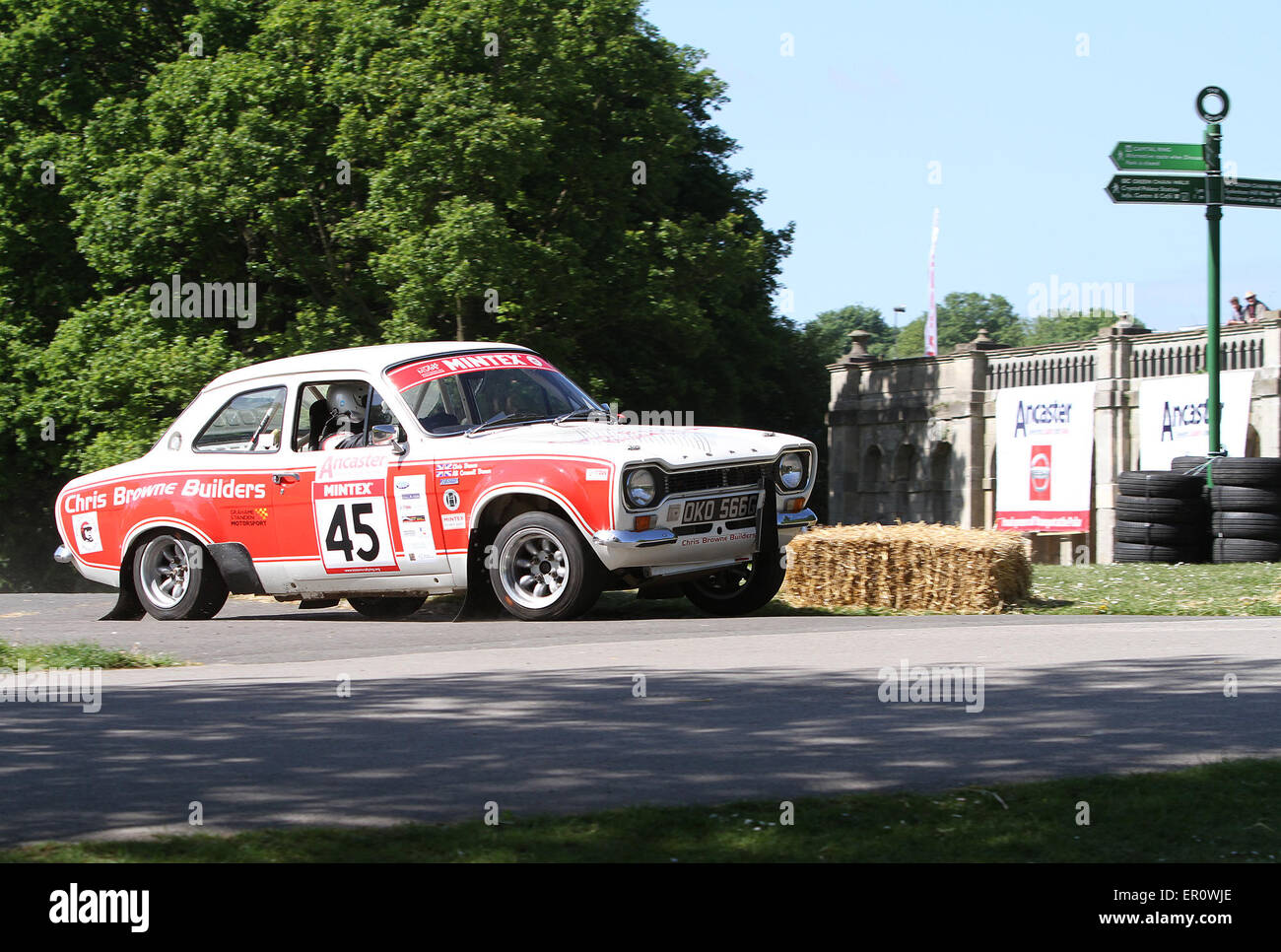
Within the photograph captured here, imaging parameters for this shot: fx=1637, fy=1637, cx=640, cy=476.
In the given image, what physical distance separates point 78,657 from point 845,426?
49.7 meters

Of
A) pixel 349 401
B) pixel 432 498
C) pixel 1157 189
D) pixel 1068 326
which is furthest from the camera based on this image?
pixel 1068 326

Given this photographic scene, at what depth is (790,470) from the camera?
489 inches

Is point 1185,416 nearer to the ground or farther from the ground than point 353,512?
farther from the ground

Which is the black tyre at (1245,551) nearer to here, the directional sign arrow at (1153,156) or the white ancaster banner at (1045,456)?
the directional sign arrow at (1153,156)

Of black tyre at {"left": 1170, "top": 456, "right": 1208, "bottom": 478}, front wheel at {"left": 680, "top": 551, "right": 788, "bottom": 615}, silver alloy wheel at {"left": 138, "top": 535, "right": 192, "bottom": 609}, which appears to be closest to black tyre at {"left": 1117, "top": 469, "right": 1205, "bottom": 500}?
black tyre at {"left": 1170, "top": 456, "right": 1208, "bottom": 478}

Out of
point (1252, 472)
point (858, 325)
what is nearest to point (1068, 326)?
point (858, 325)

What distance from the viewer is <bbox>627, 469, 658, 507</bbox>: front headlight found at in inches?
454

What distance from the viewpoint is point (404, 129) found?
30.2 metres

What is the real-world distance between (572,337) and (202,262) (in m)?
7.42

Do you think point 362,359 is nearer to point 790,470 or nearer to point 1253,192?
point 790,470

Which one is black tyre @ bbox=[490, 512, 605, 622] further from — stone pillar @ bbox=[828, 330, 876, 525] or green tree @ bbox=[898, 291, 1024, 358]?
green tree @ bbox=[898, 291, 1024, 358]

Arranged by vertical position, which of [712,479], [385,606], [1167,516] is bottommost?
[385,606]

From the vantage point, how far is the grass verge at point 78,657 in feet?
32.2

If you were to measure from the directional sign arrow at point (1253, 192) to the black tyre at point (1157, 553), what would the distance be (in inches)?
190
